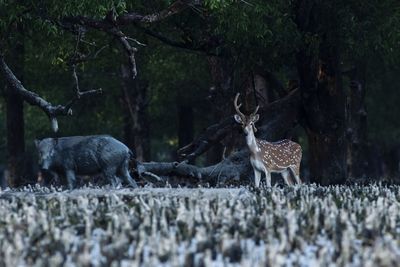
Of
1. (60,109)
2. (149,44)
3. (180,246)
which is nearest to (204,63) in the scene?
(149,44)

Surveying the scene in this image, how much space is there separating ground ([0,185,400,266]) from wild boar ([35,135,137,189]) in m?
4.05

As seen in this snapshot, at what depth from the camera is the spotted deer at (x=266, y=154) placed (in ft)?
76.7

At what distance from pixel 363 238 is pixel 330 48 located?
1731cm

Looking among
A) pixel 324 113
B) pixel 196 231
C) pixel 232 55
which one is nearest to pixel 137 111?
pixel 232 55

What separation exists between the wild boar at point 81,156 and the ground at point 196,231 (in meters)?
4.05

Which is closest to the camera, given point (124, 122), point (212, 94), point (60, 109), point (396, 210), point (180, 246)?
point (180, 246)

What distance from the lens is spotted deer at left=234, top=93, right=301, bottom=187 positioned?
76.7ft

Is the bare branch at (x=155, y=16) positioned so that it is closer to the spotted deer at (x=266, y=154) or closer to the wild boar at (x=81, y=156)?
the spotted deer at (x=266, y=154)

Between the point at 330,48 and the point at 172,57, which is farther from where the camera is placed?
the point at 172,57

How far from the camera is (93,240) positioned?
1276 cm

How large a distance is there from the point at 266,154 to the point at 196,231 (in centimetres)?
1062

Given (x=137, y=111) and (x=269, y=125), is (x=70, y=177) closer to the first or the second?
(x=269, y=125)

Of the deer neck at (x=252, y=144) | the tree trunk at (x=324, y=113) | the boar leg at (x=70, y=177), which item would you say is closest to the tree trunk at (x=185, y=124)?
the tree trunk at (x=324, y=113)

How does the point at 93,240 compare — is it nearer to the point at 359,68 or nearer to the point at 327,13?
the point at 327,13
